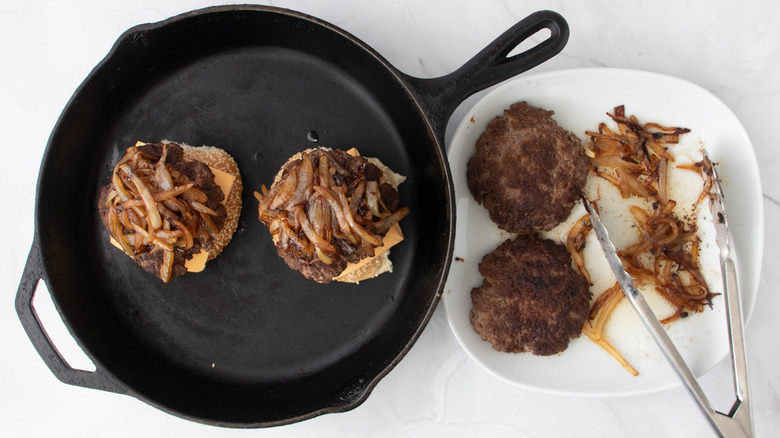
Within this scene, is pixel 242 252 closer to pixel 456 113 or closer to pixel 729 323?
pixel 456 113

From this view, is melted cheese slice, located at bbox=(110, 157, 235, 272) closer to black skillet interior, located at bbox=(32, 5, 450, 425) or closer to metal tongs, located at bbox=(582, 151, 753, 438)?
black skillet interior, located at bbox=(32, 5, 450, 425)

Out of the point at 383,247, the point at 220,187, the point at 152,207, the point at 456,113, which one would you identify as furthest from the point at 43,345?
the point at 456,113

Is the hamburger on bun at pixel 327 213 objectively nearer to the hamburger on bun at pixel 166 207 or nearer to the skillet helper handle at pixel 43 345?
the hamburger on bun at pixel 166 207

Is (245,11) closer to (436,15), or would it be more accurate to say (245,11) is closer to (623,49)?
(436,15)

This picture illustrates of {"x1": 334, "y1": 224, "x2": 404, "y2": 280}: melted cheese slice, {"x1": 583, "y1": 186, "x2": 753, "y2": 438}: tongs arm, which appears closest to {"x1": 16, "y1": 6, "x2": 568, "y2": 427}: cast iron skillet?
{"x1": 334, "y1": 224, "x2": 404, "y2": 280}: melted cheese slice

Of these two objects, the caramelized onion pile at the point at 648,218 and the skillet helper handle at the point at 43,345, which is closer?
the skillet helper handle at the point at 43,345

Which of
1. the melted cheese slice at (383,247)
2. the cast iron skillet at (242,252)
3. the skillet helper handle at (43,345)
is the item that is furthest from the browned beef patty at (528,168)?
the skillet helper handle at (43,345)

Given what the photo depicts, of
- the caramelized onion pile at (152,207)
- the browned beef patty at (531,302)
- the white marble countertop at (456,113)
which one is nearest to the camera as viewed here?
the caramelized onion pile at (152,207)
